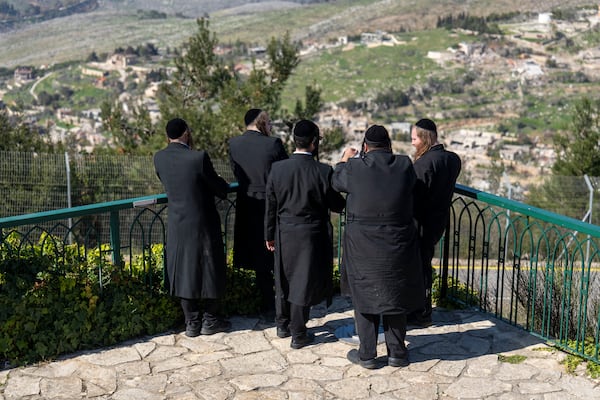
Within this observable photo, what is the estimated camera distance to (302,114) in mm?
22281

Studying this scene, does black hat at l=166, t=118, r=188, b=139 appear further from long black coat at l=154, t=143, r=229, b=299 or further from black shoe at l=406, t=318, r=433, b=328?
black shoe at l=406, t=318, r=433, b=328

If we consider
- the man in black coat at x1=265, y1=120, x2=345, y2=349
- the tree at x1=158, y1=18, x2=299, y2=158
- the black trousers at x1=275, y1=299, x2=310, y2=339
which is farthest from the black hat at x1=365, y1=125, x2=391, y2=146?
the tree at x1=158, y1=18, x2=299, y2=158

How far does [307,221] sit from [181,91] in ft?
60.4

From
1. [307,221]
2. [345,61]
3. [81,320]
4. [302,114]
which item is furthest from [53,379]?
[345,61]

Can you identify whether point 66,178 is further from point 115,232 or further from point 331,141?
point 331,141

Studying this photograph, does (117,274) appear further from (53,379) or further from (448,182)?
(448,182)

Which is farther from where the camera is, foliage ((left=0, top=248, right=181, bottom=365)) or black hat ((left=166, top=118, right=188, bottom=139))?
black hat ((left=166, top=118, right=188, bottom=139))

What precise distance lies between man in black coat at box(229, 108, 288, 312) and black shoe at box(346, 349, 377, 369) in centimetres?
94

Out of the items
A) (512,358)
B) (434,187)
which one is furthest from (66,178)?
(512,358)

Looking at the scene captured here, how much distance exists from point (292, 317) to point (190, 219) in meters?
1.01

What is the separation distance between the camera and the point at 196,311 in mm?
5621

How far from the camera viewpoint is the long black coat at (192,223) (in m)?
5.27

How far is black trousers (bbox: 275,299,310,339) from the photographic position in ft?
17.5

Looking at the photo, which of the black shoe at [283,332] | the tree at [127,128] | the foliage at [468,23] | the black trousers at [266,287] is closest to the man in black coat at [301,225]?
the black shoe at [283,332]
